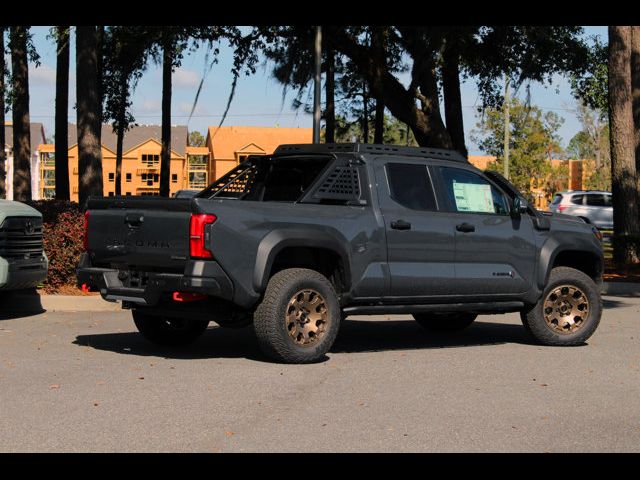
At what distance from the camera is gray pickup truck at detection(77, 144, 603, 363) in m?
9.38

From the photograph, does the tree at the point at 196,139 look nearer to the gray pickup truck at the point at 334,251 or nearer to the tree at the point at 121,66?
the tree at the point at 121,66

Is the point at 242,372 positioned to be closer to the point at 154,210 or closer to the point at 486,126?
the point at 154,210

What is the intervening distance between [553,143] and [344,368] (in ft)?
245

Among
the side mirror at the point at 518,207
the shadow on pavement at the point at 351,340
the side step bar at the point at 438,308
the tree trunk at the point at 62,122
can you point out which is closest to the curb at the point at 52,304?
the shadow on pavement at the point at 351,340

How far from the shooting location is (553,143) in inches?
3216

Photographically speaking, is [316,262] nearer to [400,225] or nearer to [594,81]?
[400,225]

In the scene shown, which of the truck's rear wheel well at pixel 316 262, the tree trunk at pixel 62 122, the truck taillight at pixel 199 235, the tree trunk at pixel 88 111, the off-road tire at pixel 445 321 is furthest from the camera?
the tree trunk at pixel 62 122

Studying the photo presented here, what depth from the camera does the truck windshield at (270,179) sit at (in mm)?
10781

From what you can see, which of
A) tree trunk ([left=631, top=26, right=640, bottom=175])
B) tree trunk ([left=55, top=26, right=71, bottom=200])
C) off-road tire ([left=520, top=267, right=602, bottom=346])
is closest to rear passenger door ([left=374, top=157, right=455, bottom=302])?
off-road tire ([left=520, top=267, right=602, bottom=346])

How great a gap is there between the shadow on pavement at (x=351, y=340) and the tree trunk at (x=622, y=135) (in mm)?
10069

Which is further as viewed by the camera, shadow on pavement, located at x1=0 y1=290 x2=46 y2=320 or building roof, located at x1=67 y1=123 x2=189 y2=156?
building roof, located at x1=67 y1=123 x2=189 y2=156

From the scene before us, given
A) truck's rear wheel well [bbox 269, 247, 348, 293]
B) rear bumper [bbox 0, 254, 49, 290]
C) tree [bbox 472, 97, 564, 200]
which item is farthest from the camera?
tree [bbox 472, 97, 564, 200]

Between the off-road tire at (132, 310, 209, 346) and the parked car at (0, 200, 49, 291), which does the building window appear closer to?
the parked car at (0, 200, 49, 291)

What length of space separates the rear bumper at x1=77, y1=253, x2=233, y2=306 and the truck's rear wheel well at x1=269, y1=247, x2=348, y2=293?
2.61 feet
